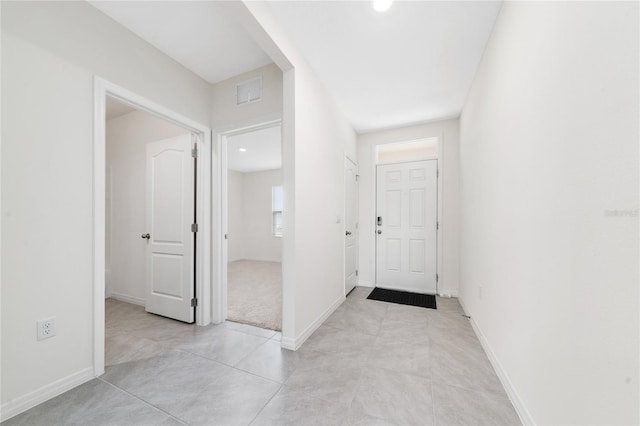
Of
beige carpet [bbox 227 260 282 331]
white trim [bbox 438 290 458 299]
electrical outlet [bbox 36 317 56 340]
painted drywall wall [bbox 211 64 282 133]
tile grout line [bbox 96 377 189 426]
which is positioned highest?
painted drywall wall [bbox 211 64 282 133]

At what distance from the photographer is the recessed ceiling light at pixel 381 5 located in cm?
158

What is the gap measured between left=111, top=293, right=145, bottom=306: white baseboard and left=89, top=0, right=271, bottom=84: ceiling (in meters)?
2.89

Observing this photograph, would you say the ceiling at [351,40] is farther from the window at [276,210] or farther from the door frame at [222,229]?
the window at [276,210]

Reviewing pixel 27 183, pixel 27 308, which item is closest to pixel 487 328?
pixel 27 308

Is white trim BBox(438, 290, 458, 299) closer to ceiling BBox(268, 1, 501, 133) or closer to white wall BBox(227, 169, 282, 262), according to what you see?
ceiling BBox(268, 1, 501, 133)

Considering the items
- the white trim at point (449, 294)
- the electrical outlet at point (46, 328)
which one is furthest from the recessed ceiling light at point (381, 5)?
the white trim at point (449, 294)

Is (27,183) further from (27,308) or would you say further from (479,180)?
(479,180)

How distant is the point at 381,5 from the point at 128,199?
3.65m

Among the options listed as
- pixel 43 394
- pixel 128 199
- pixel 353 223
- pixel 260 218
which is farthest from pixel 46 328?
pixel 260 218

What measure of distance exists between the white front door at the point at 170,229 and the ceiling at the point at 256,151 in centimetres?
101

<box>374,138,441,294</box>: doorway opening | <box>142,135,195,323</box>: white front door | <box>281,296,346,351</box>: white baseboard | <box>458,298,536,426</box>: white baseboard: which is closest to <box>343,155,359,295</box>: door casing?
<box>374,138,441,294</box>: doorway opening

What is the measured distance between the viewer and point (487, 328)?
1.95 metres

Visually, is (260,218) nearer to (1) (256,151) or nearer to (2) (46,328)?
(1) (256,151)

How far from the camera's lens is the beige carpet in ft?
8.57
